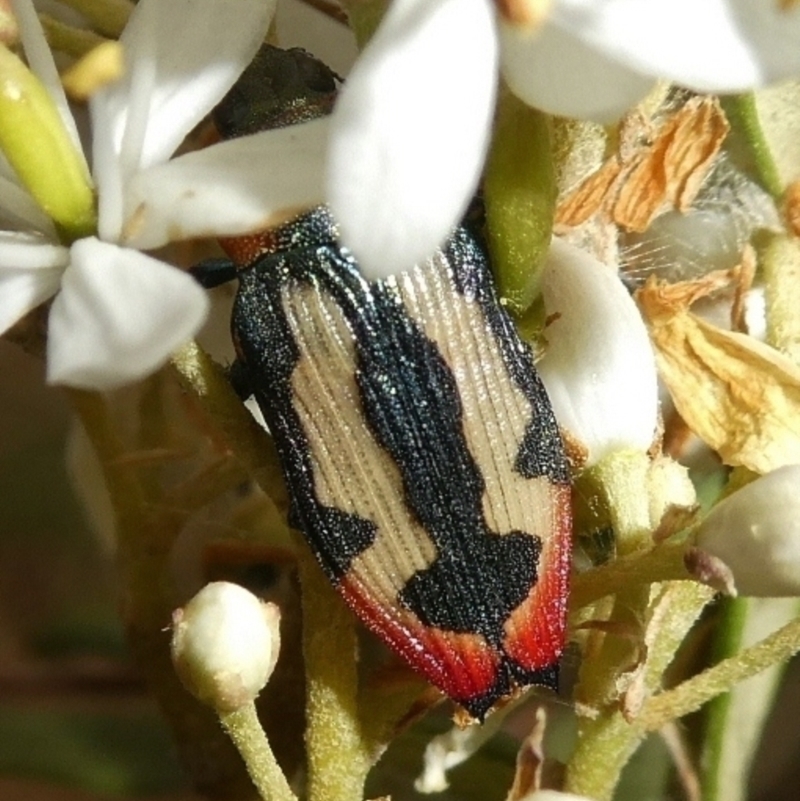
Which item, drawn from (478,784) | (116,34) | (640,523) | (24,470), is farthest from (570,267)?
(24,470)

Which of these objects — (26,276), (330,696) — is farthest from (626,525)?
(26,276)

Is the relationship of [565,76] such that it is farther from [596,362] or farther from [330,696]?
[330,696]

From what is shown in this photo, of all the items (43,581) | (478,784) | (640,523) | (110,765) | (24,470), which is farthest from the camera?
(43,581)

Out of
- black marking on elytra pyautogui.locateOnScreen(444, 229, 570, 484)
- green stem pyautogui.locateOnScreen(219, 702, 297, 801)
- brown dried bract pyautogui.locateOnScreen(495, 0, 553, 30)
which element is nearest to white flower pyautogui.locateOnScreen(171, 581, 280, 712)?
green stem pyautogui.locateOnScreen(219, 702, 297, 801)

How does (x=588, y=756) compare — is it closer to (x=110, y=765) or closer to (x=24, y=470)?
(x=110, y=765)

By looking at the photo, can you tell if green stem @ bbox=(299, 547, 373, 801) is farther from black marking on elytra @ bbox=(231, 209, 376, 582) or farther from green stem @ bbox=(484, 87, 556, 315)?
green stem @ bbox=(484, 87, 556, 315)

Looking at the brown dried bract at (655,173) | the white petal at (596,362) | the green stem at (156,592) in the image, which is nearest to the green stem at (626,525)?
the white petal at (596,362)
